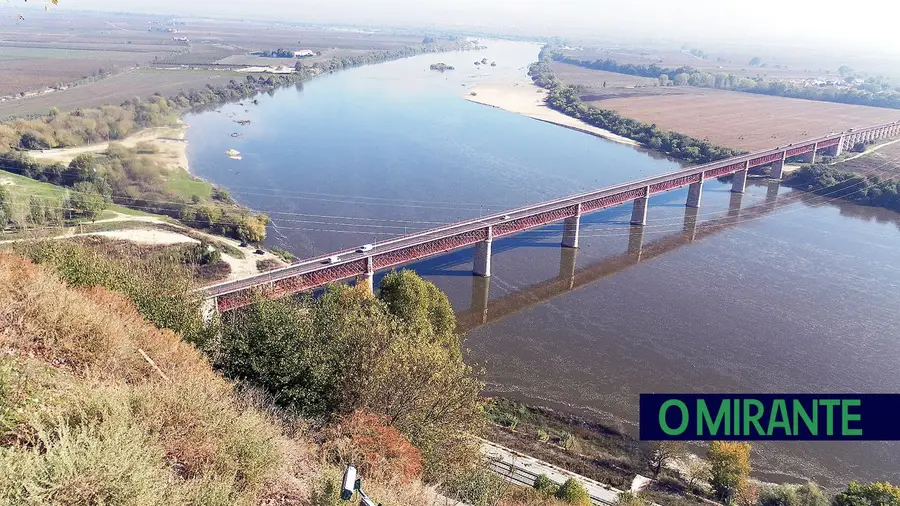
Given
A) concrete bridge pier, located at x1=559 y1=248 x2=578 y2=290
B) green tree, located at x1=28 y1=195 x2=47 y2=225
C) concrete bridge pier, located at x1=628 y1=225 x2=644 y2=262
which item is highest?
green tree, located at x1=28 y1=195 x2=47 y2=225

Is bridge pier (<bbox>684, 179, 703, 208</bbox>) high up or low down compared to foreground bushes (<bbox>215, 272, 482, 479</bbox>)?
down

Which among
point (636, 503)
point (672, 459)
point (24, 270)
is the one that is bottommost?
point (672, 459)

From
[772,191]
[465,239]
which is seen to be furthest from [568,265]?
[772,191]

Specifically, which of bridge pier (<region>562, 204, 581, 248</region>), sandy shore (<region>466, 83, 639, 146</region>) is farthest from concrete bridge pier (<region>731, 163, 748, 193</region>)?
bridge pier (<region>562, 204, 581, 248</region>)

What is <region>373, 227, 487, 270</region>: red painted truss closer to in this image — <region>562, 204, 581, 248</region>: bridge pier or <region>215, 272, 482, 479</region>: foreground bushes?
<region>562, 204, 581, 248</region>: bridge pier

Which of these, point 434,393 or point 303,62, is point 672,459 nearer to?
point 434,393

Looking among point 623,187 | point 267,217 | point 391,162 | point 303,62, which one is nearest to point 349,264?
point 267,217

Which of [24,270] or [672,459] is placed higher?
[24,270]

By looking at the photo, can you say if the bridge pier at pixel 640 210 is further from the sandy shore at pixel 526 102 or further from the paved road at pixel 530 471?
the sandy shore at pixel 526 102
